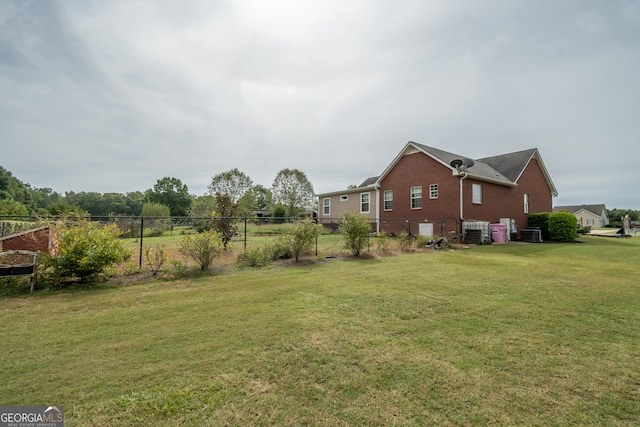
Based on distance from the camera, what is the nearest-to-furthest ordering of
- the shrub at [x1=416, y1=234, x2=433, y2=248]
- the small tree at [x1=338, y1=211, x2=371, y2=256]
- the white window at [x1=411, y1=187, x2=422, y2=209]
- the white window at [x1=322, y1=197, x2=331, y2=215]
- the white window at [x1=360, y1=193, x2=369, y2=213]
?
the small tree at [x1=338, y1=211, x2=371, y2=256], the shrub at [x1=416, y1=234, x2=433, y2=248], the white window at [x1=411, y1=187, x2=422, y2=209], the white window at [x1=360, y1=193, x2=369, y2=213], the white window at [x1=322, y1=197, x2=331, y2=215]

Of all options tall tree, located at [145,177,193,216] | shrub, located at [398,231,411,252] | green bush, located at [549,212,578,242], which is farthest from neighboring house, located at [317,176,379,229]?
tall tree, located at [145,177,193,216]

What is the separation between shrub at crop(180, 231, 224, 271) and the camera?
6.64m

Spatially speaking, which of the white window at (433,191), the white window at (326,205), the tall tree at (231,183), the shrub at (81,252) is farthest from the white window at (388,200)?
the tall tree at (231,183)

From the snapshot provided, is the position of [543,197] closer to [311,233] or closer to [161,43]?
[311,233]

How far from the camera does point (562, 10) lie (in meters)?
8.18

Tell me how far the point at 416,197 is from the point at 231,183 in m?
31.9

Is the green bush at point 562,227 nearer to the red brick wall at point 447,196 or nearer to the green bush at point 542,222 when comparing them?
the green bush at point 542,222

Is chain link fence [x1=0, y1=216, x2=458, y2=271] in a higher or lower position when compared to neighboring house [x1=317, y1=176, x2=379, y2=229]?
lower

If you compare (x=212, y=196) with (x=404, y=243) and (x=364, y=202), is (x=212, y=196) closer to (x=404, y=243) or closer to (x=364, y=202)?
(x=364, y=202)

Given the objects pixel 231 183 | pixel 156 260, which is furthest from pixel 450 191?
pixel 231 183

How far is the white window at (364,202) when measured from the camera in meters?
21.2

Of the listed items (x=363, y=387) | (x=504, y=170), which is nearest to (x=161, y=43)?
(x=363, y=387)

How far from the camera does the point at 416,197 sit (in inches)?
689

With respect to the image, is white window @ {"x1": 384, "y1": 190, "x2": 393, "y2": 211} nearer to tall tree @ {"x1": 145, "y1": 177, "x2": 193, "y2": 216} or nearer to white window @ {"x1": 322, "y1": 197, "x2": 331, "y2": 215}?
white window @ {"x1": 322, "y1": 197, "x2": 331, "y2": 215}
